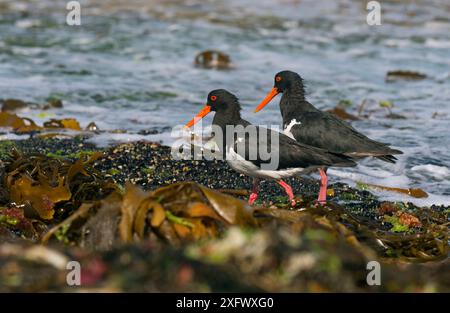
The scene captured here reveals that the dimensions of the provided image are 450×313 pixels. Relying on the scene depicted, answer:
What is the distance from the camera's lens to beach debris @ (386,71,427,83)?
41.8ft

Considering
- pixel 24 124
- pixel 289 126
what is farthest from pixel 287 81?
pixel 24 124

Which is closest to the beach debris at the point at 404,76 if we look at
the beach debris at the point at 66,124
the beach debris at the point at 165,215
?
the beach debris at the point at 66,124

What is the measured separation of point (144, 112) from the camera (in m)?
10.4

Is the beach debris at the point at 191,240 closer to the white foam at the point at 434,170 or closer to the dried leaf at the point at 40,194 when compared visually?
the dried leaf at the point at 40,194

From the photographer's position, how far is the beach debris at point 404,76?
12733mm

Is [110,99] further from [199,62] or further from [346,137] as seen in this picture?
[346,137]

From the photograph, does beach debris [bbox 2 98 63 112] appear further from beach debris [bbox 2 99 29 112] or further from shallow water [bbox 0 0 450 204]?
shallow water [bbox 0 0 450 204]

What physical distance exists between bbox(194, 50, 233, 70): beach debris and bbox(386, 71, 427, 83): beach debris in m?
2.84

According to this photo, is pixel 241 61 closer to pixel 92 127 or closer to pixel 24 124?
pixel 92 127

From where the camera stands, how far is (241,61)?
46.4ft

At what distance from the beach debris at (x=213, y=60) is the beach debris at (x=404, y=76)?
2842 mm

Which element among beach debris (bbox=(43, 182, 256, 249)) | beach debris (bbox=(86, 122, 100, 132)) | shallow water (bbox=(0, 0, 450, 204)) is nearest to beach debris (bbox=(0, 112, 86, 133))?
beach debris (bbox=(86, 122, 100, 132))
